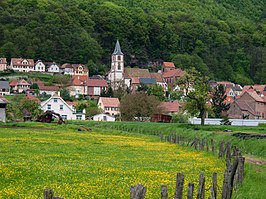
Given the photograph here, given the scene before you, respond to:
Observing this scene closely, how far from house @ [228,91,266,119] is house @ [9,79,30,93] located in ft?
183

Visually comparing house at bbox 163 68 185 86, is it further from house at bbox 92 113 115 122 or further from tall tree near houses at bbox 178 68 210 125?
tall tree near houses at bbox 178 68 210 125

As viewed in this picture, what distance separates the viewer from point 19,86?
140 meters

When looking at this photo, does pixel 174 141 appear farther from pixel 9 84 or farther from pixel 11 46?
pixel 11 46

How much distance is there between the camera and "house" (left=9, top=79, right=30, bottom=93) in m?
139

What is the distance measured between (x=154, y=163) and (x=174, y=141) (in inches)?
725

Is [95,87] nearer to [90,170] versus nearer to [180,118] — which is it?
[180,118]

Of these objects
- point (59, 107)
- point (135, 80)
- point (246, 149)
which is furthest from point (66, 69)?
point (246, 149)

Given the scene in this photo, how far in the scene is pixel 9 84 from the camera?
5605 inches

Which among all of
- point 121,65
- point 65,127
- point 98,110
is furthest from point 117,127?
point 121,65

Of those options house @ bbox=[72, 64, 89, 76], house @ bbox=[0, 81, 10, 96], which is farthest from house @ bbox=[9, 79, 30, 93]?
house @ bbox=[72, 64, 89, 76]

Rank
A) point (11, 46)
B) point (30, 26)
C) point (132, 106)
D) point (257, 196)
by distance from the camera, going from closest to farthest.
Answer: point (257, 196)
point (132, 106)
point (11, 46)
point (30, 26)

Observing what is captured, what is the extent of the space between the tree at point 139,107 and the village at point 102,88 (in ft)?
19.0

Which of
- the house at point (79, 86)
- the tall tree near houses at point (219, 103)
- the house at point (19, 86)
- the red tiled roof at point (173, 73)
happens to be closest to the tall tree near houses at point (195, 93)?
the tall tree near houses at point (219, 103)

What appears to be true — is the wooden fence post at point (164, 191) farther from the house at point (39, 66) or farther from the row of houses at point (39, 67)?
the house at point (39, 66)
